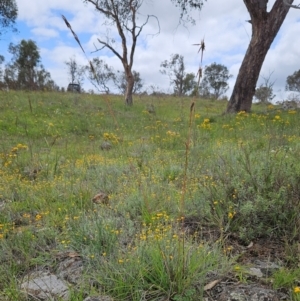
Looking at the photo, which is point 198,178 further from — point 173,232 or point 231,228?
point 173,232

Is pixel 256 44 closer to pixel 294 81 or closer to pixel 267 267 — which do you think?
pixel 267 267

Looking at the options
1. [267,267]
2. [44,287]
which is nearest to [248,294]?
[267,267]

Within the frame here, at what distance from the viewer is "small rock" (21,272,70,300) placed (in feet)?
5.33

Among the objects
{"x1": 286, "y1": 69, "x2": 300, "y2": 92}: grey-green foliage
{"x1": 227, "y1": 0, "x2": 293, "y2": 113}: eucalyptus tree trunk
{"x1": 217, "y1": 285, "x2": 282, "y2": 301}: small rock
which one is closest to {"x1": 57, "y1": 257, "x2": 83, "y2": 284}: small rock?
{"x1": 217, "y1": 285, "x2": 282, "y2": 301}: small rock

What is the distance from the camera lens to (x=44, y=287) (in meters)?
1.73

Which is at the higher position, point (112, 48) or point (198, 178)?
point (112, 48)

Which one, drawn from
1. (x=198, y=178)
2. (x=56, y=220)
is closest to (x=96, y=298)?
(x=56, y=220)

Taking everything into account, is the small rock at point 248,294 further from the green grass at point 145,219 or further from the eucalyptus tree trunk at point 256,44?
the eucalyptus tree trunk at point 256,44

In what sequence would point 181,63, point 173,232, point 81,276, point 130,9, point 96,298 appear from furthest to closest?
point 181,63, point 130,9, point 173,232, point 81,276, point 96,298

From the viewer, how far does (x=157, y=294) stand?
160cm

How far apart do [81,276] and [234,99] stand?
29.2 ft

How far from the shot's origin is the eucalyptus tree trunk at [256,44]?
338 inches

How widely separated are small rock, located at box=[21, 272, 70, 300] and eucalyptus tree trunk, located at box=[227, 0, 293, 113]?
8.83 meters

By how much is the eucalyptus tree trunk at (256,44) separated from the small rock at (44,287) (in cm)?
883
